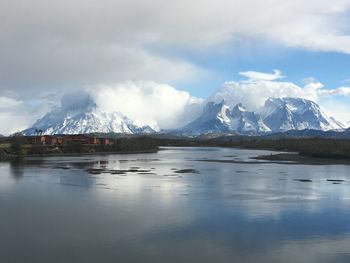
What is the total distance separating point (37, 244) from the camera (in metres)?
18.9

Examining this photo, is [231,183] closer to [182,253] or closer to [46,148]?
[182,253]

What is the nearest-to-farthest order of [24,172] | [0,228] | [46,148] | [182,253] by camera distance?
1. [182,253]
2. [0,228]
3. [24,172]
4. [46,148]

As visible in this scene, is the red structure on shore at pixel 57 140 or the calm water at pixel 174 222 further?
the red structure on shore at pixel 57 140

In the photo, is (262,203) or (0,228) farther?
(262,203)

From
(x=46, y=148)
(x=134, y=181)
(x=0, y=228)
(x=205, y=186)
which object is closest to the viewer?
(x=0, y=228)

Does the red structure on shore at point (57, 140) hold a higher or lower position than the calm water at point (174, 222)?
higher

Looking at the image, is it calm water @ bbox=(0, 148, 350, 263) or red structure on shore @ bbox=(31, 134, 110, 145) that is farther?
red structure on shore @ bbox=(31, 134, 110, 145)

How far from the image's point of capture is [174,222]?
2327 cm

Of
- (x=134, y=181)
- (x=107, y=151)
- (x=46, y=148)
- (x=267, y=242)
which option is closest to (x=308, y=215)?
(x=267, y=242)

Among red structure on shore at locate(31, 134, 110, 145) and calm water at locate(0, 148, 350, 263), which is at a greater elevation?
red structure on shore at locate(31, 134, 110, 145)

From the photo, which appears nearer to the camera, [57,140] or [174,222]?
[174,222]

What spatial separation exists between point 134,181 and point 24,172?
15363mm

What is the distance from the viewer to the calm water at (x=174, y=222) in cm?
1784

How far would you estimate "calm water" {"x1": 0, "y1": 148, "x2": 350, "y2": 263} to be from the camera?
58.5 ft
